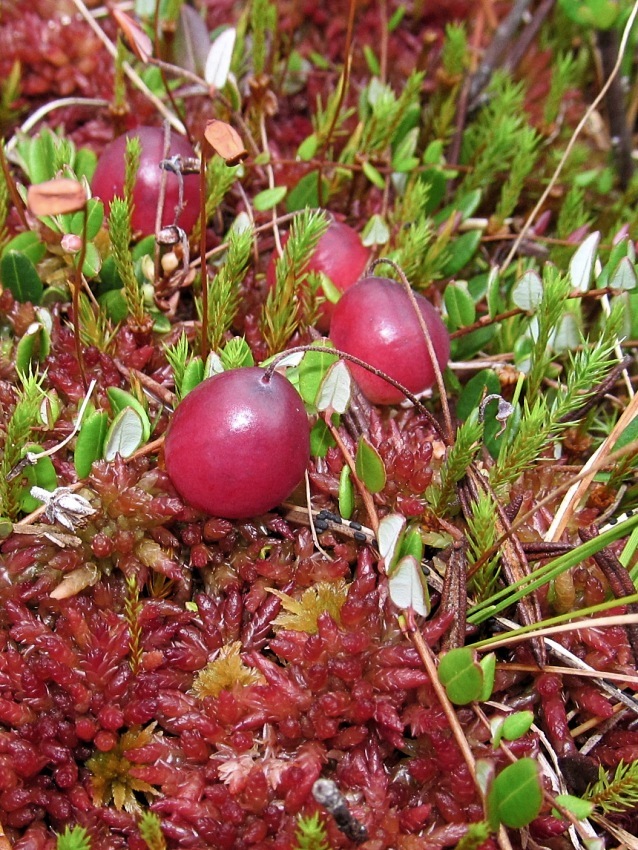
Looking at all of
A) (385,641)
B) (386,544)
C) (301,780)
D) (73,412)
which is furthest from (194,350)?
(301,780)

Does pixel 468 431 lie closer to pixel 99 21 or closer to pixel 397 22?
pixel 397 22

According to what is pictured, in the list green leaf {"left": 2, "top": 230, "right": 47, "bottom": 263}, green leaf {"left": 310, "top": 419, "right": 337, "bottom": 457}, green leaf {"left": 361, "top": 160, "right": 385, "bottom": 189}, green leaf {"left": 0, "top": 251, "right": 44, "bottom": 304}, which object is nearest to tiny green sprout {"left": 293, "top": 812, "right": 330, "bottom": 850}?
green leaf {"left": 310, "top": 419, "right": 337, "bottom": 457}

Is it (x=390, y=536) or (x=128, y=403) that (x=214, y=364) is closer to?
(x=128, y=403)

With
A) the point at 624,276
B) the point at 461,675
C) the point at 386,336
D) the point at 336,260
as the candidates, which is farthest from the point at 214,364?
the point at 624,276

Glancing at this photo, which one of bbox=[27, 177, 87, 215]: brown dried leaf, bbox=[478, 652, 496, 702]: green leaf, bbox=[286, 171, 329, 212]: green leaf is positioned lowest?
bbox=[478, 652, 496, 702]: green leaf

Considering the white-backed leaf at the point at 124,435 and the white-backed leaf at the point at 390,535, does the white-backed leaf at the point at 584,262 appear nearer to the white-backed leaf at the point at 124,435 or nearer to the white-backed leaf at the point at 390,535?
the white-backed leaf at the point at 390,535

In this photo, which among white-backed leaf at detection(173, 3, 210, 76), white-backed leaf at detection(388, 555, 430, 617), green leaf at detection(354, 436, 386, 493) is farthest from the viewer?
white-backed leaf at detection(173, 3, 210, 76)

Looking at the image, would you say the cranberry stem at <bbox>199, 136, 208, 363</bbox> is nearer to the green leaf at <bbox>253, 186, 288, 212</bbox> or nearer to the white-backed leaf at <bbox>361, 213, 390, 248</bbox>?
the green leaf at <bbox>253, 186, 288, 212</bbox>
